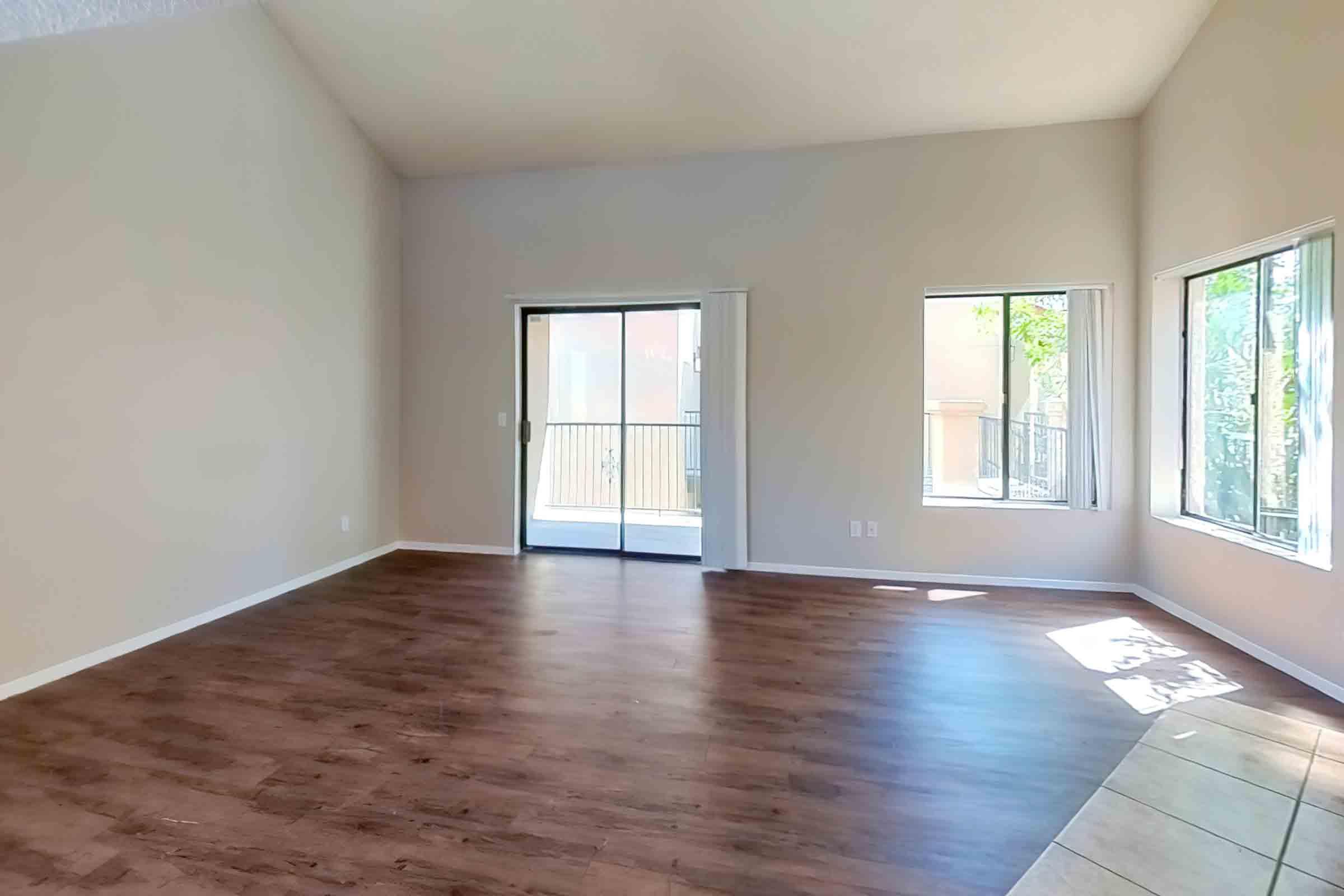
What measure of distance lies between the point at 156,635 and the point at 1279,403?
6430mm

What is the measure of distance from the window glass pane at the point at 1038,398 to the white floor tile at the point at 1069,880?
3513 mm

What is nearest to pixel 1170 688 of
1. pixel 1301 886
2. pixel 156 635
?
pixel 1301 886

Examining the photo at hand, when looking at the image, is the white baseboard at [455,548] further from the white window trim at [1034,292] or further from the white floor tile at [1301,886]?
the white floor tile at [1301,886]

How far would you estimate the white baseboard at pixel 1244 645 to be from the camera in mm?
3031

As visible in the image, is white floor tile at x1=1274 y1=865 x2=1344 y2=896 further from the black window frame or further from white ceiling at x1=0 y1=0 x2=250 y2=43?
white ceiling at x1=0 y1=0 x2=250 y2=43

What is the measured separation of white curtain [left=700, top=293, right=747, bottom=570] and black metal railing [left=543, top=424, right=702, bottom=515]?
1514 millimetres

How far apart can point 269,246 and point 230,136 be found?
686mm

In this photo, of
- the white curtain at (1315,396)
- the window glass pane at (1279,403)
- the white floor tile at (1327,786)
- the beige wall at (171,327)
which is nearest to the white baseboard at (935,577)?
the window glass pane at (1279,403)

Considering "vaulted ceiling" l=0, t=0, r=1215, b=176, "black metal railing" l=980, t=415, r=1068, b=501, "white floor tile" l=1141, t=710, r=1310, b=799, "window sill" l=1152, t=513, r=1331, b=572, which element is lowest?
"white floor tile" l=1141, t=710, r=1310, b=799

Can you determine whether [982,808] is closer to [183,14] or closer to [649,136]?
[649,136]

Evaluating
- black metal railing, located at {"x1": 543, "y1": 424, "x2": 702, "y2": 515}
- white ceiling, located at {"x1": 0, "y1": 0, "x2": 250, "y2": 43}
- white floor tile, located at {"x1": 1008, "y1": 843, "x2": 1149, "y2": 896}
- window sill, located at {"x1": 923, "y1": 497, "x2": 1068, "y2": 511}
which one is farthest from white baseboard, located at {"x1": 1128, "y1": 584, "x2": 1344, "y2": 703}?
white ceiling, located at {"x1": 0, "y1": 0, "x2": 250, "y2": 43}

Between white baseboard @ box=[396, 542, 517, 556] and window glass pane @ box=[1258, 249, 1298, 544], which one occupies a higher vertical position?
window glass pane @ box=[1258, 249, 1298, 544]

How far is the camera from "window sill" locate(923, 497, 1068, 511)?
15.7ft

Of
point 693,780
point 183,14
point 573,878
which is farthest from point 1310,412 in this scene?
point 183,14
